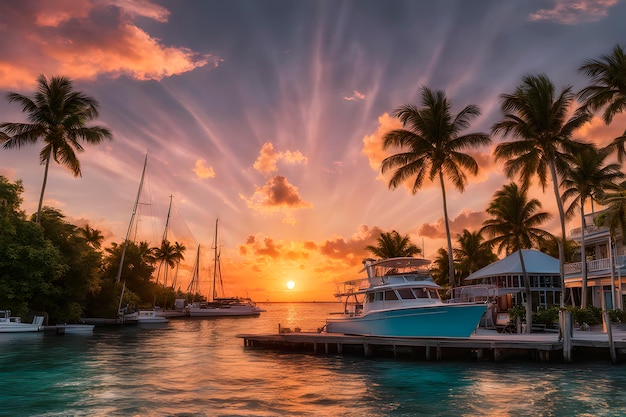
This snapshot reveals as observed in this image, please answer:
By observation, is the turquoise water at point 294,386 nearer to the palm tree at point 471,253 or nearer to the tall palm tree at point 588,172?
the tall palm tree at point 588,172

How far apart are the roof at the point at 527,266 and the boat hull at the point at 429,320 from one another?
20.5 metres

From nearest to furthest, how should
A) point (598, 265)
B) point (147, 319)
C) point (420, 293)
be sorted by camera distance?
point (420, 293) < point (598, 265) < point (147, 319)

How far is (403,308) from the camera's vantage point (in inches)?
1106

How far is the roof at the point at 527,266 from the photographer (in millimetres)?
45781

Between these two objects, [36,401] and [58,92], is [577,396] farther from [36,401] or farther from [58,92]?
[58,92]

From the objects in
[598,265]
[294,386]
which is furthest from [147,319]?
[598,265]

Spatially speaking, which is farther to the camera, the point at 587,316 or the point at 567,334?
the point at 587,316

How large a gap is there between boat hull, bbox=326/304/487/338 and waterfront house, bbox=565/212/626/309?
13227mm

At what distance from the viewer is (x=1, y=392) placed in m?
19.4

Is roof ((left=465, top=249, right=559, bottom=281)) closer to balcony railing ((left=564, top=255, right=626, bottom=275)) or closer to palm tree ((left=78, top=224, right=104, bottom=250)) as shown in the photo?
balcony railing ((left=564, top=255, right=626, bottom=275))

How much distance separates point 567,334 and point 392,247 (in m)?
41.4

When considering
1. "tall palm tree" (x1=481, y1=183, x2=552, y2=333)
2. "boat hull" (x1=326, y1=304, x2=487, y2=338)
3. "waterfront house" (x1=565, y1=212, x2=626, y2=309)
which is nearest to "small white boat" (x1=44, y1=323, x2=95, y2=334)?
"boat hull" (x1=326, y1=304, x2=487, y2=338)

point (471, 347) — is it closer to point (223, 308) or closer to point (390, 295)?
point (390, 295)

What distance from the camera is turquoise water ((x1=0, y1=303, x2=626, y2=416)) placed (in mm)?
16797
